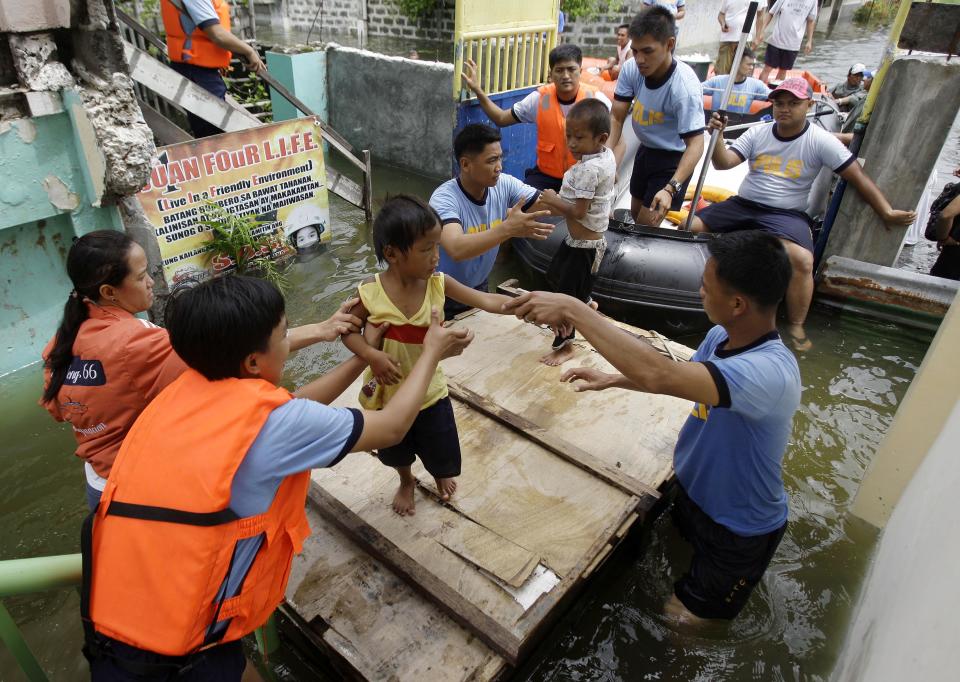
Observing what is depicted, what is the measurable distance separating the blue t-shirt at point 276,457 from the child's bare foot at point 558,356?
2605 mm

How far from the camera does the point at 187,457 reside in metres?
1.49

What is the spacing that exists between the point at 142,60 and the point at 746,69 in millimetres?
8895

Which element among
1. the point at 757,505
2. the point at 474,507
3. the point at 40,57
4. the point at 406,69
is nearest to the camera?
the point at 757,505

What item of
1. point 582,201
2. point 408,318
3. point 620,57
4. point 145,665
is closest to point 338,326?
point 408,318

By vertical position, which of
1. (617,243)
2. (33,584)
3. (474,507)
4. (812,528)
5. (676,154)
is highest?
(676,154)

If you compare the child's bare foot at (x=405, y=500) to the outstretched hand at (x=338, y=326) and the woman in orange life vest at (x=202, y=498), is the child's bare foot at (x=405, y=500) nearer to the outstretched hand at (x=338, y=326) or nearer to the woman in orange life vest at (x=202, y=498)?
the outstretched hand at (x=338, y=326)

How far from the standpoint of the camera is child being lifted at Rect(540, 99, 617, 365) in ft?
11.9

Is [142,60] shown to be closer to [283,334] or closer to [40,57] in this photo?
[40,57]

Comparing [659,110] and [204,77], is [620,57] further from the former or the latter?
[204,77]

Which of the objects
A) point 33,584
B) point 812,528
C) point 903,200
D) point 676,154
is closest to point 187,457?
point 33,584

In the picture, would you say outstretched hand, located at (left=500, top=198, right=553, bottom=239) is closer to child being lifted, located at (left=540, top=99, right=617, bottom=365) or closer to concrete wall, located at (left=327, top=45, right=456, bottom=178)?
child being lifted, located at (left=540, top=99, right=617, bottom=365)

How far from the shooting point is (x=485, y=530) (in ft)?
9.29

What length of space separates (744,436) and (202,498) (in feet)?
6.44

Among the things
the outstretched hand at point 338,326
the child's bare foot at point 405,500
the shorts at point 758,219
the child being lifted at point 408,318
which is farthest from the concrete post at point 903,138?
the outstretched hand at point 338,326
